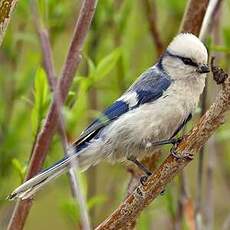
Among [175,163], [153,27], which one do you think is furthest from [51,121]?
[153,27]

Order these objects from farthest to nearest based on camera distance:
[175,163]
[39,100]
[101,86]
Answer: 1. [101,86]
2. [39,100]
3. [175,163]

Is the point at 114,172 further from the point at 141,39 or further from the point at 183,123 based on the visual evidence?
the point at 183,123

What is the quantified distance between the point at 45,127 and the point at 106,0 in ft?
3.28

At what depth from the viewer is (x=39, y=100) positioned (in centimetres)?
240

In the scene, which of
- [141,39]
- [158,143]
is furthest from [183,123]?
[141,39]

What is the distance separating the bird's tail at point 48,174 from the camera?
224 centimetres

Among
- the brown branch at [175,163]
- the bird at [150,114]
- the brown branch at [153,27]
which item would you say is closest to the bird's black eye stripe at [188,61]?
the bird at [150,114]

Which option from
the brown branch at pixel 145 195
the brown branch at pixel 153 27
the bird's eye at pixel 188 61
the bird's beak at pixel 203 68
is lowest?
the brown branch at pixel 145 195

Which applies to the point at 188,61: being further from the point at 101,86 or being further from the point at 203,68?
the point at 101,86

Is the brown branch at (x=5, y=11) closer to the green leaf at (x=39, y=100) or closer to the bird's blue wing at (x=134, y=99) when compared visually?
the green leaf at (x=39, y=100)

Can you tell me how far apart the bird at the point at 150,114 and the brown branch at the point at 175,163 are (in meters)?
0.41

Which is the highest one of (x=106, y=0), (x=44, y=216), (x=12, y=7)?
(x=12, y=7)

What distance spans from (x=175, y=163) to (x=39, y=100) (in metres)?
0.62

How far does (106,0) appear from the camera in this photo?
3.13 m
